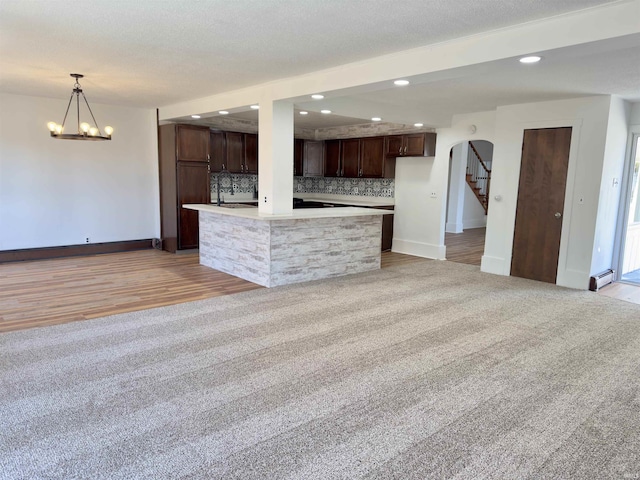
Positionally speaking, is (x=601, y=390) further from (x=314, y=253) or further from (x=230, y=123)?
(x=230, y=123)

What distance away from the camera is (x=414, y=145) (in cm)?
762

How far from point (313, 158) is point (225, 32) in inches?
235

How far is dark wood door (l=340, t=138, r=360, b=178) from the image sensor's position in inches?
336

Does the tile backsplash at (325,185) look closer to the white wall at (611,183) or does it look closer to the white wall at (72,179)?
the white wall at (72,179)

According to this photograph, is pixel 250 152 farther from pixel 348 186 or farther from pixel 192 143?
pixel 348 186

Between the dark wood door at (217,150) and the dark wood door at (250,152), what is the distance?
1.49 ft

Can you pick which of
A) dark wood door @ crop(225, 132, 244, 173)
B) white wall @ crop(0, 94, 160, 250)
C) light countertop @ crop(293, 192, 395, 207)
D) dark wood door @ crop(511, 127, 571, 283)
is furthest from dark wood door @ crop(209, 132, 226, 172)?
dark wood door @ crop(511, 127, 571, 283)

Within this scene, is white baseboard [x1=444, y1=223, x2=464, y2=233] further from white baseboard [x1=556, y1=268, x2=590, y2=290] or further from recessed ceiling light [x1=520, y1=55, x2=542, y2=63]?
recessed ceiling light [x1=520, y1=55, x2=542, y2=63]

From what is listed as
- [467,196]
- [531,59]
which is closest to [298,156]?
[467,196]

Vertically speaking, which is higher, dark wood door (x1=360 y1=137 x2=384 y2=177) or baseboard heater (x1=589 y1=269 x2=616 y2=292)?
dark wood door (x1=360 y1=137 x2=384 y2=177)

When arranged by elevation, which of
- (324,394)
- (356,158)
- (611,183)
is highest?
(356,158)

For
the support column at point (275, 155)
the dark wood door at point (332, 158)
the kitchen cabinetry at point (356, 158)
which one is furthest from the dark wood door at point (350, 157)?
the support column at point (275, 155)

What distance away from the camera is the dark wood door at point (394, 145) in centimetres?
784

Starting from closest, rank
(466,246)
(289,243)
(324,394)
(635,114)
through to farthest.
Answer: (324,394), (289,243), (635,114), (466,246)
